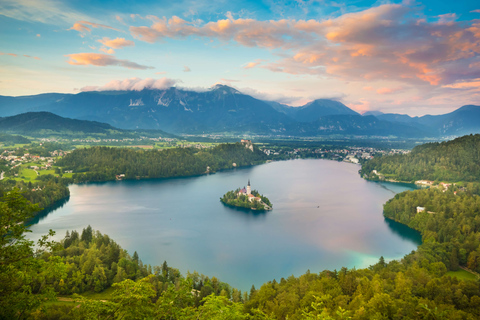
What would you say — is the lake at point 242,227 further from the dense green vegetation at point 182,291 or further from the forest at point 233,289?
the dense green vegetation at point 182,291

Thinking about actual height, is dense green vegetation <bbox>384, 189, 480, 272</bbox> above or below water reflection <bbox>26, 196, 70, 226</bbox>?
above

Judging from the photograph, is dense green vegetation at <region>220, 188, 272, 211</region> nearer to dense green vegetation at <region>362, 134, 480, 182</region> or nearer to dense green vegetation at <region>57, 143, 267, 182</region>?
dense green vegetation at <region>57, 143, 267, 182</region>

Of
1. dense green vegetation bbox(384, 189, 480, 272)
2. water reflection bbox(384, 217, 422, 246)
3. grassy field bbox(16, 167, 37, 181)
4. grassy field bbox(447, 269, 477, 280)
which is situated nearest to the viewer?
grassy field bbox(447, 269, 477, 280)

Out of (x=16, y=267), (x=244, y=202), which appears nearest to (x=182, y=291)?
(x=16, y=267)

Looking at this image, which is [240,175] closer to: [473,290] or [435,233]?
[435,233]

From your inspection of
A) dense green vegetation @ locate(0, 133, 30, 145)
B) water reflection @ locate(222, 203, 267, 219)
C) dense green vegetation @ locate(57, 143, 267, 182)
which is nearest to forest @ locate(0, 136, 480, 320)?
water reflection @ locate(222, 203, 267, 219)

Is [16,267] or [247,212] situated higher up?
[16,267]

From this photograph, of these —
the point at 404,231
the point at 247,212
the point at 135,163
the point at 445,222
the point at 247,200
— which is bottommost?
the point at 247,212

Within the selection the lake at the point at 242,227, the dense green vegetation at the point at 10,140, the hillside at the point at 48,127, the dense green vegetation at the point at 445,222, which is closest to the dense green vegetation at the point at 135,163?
the lake at the point at 242,227

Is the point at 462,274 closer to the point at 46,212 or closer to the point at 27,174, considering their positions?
the point at 46,212
